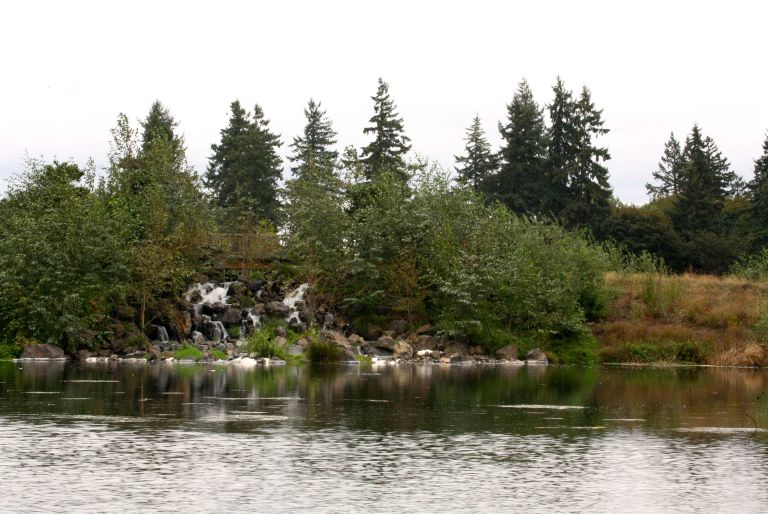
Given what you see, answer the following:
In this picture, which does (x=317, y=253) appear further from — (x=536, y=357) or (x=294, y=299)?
(x=536, y=357)

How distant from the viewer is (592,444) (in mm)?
30297

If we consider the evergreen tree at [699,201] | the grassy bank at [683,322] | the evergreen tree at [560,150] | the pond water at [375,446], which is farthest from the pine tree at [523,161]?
the pond water at [375,446]

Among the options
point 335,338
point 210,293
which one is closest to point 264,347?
point 335,338

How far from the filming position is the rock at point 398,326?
255ft

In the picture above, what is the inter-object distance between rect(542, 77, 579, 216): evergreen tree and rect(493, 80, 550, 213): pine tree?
1.30m

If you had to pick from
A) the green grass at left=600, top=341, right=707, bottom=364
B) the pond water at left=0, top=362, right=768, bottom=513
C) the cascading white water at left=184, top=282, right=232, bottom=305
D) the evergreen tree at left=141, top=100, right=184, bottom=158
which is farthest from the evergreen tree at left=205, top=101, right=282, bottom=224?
the pond water at left=0, top=362, right=768, bottom=513

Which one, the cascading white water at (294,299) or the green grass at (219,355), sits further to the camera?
the cascading white water at (294,299)

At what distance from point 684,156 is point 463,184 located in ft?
261

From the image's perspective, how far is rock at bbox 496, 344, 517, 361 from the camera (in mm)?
72438

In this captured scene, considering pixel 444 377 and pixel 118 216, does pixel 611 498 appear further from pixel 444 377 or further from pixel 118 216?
pixel 118 216

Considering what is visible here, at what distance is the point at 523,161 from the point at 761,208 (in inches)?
1115

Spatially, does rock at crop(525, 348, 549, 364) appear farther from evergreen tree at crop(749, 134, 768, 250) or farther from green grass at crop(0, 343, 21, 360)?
evergreen tree at crop(749, 134, 768, 250)

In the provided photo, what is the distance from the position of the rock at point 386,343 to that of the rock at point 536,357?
9767 mm

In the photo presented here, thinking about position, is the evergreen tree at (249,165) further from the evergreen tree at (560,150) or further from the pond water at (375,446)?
the pond water at (375,446)
